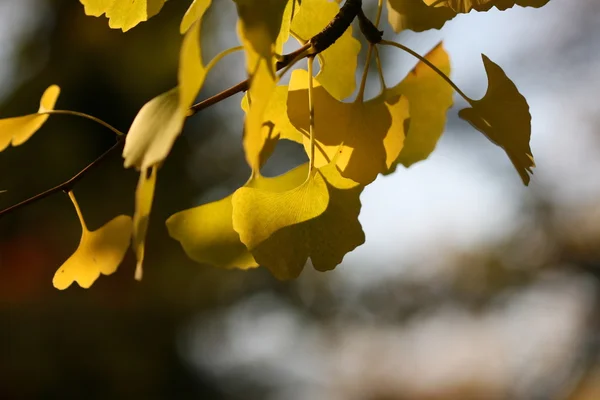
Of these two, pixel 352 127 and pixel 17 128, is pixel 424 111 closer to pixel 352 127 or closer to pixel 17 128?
pixel 352 127

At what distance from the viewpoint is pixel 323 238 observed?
0.23 meters

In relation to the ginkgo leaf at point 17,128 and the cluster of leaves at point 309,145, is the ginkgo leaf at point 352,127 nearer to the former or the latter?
the cluster of leaves at point 309,145

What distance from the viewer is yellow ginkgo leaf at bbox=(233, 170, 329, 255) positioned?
221 millimetres

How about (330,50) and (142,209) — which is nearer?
(142,209)

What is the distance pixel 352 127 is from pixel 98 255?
0.11 m

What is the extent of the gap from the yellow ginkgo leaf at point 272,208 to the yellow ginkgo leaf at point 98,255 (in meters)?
0.05

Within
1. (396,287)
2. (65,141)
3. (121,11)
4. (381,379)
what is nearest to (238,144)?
(65,141)

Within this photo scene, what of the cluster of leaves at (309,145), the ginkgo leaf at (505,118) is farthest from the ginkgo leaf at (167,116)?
the ginkgo leaf at (505,118)

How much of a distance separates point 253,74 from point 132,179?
2144 mm

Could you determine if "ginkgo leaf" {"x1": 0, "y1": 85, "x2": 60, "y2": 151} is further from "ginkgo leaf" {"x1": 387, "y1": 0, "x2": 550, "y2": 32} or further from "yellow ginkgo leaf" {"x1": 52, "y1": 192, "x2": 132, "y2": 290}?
"ginkgo leaf" {"x1": 387, "y1": 0, "x2": 550, "y2": 32}

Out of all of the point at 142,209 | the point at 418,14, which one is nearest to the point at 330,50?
the point at 418,14

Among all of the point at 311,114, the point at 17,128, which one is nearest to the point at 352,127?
the point at 311,114

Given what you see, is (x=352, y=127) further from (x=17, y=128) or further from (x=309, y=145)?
(x=17, y=128)

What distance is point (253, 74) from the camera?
0.15 m
